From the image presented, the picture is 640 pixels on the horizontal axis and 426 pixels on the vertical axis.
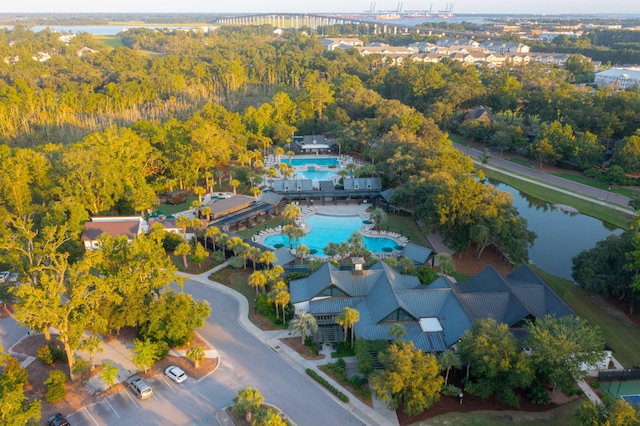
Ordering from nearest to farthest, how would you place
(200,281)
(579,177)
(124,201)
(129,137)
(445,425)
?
(445,425)
(200,281)
(124,201)
(129,137)
(579,177)

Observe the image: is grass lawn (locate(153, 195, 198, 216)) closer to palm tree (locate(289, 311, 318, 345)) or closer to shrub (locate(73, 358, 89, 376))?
shrub (locate(73, 358, 89, 376))

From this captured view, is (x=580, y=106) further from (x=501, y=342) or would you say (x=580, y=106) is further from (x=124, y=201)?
(x=124, y=201)

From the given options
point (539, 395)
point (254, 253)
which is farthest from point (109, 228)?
point (539, 395)

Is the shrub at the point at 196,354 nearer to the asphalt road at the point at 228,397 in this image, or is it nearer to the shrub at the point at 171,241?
the asphalt road at the point at 228,397

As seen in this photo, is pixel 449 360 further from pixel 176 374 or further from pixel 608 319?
pixel 608 319

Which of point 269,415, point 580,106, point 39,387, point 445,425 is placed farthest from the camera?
point 580,106

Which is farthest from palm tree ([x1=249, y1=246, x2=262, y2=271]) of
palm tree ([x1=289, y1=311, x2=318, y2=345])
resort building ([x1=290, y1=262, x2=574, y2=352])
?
palm tree ([x1=289, y1=311, x2=318, y2=345])

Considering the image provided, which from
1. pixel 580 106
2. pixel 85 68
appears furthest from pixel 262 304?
pixel 85 68
